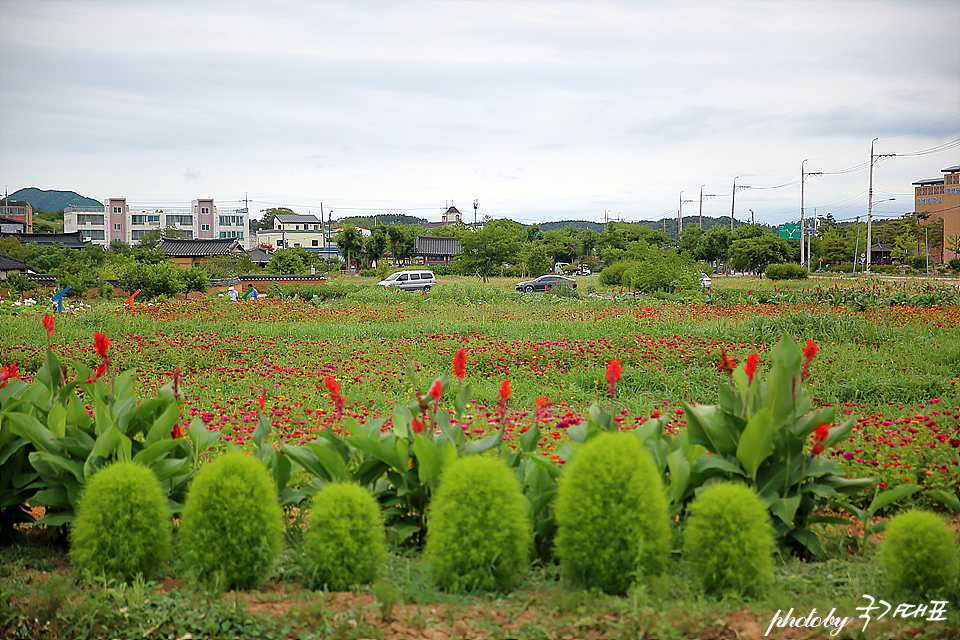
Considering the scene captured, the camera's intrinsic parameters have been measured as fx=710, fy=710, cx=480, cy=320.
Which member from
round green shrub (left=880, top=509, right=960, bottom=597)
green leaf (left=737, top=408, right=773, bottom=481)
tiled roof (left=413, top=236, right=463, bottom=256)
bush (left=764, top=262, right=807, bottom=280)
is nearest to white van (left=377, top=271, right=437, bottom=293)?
bush (left=764, top=262, right=807, bottom=280)

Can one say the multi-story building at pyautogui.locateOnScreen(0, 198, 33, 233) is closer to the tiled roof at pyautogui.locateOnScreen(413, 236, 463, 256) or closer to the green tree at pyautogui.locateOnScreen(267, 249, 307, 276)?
the tiled roof at pyautogui.locateOnScreen(413, 236, 463, 256)

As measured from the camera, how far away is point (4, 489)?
2928 millimetres

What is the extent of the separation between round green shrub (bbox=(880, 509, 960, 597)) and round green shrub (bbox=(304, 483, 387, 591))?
5.79 feet

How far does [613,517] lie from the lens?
2359 mm

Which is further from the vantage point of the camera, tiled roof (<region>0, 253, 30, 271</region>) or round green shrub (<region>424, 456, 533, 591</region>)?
tiled roof (<region>0, 253, 30, 271</region>)

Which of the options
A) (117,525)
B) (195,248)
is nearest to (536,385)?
(117,525)

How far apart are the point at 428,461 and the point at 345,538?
482 mm

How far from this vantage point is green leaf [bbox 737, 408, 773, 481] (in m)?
2.69

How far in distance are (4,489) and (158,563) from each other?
0.88 metres

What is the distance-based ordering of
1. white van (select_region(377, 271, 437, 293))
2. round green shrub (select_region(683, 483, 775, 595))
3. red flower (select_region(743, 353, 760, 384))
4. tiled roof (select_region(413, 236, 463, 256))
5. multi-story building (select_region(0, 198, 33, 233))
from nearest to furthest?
round green shrub (select_region(683, 483, 775, 595)) < red flower (select_region(743, 353, 760, 384)) < white van (select_region(377, 271, 437, 293)) < tiled roof (select_region(413, 236, 463, 256)) < multi-story building (select_region(0, 198, 33, 233))

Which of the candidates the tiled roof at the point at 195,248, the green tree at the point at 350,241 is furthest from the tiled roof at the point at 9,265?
the green tree at the point at 350,241

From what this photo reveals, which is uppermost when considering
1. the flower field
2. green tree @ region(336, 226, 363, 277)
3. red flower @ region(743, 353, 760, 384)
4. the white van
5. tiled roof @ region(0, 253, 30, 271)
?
green tree @ region(336, 226, 363, 277)

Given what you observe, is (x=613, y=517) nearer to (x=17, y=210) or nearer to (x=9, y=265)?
(x=9, y=265)

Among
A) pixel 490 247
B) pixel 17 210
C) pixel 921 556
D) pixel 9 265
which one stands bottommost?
pixel 921 556
